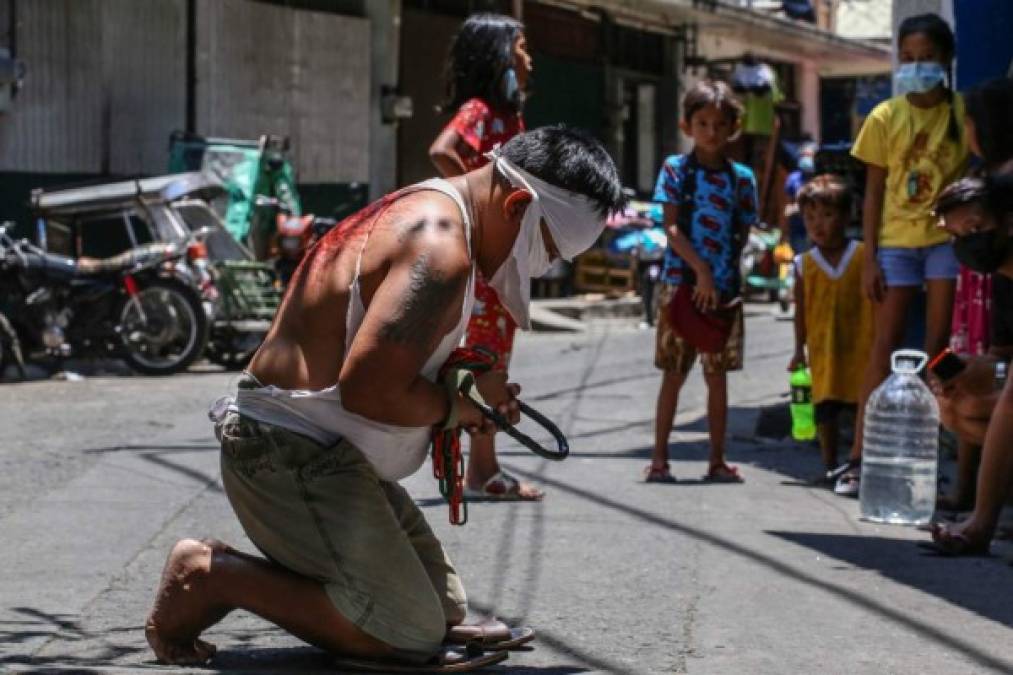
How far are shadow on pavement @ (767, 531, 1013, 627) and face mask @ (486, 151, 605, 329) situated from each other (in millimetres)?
1857

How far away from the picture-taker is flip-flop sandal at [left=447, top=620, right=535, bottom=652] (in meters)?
4.78

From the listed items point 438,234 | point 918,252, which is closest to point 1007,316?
point 918,252

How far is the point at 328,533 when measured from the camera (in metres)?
4.48

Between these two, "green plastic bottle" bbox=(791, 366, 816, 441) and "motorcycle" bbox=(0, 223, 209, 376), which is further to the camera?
"motorcycle" bbox=(0, 223, 209, 376)

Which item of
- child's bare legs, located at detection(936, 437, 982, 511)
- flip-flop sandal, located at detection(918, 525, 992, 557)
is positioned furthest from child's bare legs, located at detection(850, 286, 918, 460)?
flip-flop sandal, located at detection(918, 525, 992, 557)

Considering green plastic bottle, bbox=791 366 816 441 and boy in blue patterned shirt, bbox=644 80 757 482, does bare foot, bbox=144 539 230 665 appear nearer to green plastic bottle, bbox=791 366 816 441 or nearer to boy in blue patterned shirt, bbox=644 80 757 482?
boy in blue patterned shirt, bbox=644 80 757 482

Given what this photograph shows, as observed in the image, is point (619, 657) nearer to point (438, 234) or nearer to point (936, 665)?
point (936, 665)

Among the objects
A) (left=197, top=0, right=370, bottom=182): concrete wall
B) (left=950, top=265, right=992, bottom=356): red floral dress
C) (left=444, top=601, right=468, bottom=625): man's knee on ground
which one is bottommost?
(left=444, top=601, right=468, bottom=625): man's knee on ground

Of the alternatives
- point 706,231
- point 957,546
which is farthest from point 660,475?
point 957,546

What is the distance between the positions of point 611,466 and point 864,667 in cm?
391

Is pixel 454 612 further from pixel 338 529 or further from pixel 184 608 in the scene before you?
pixel 184 608

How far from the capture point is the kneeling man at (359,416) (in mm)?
4449

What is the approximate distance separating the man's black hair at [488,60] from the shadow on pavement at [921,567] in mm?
2144

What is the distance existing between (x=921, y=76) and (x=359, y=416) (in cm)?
389
